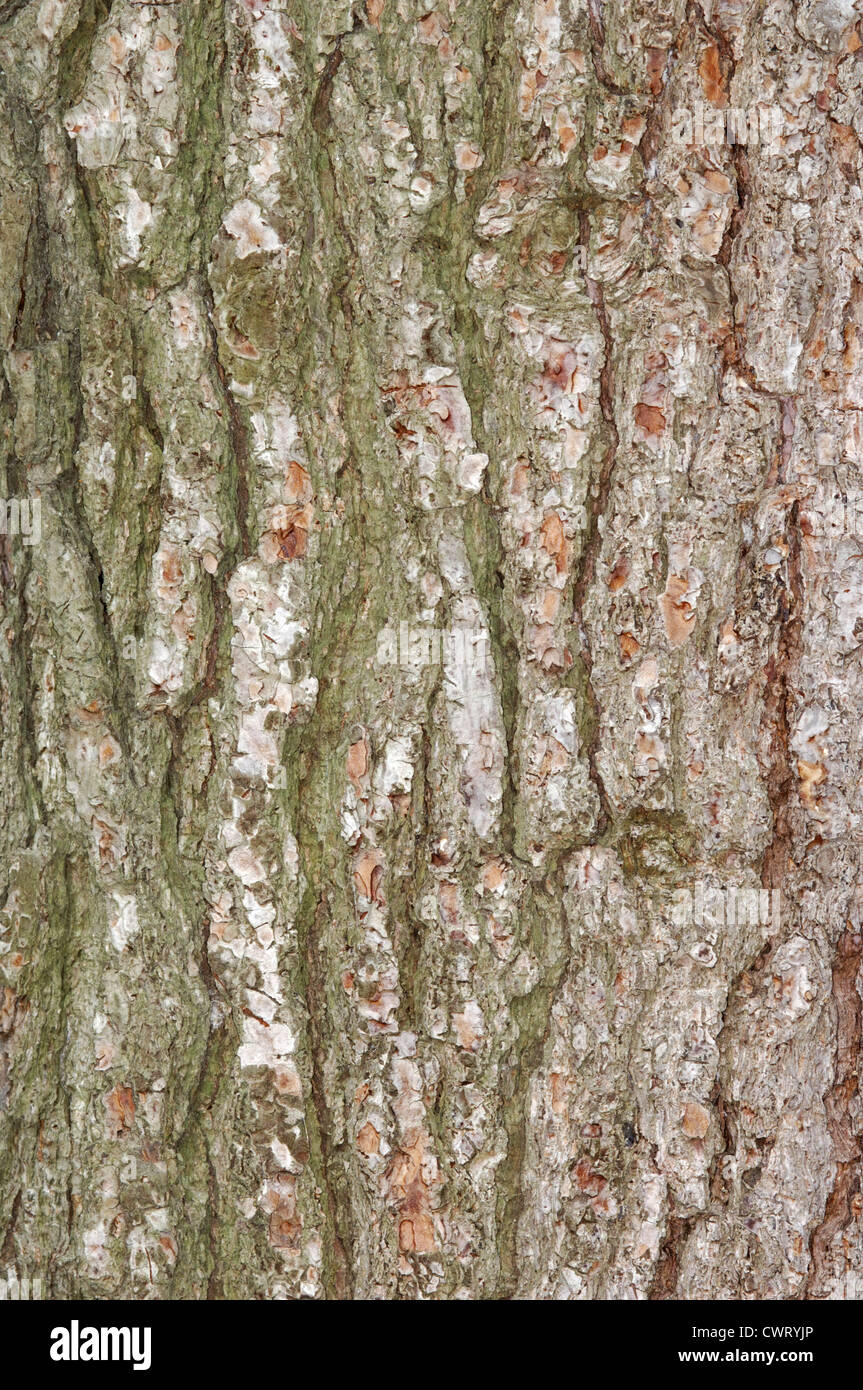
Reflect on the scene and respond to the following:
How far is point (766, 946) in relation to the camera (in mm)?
1235

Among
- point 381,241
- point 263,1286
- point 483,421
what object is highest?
point 381,241

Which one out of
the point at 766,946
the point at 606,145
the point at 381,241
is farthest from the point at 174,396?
the point at 766,946

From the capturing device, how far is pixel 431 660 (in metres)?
1.22

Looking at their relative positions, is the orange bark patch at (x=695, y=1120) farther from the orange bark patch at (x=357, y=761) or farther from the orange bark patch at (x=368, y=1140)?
the orange bark patch at (x=357, y=761)

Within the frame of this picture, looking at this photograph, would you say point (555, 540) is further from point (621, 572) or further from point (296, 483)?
point (296, 483)

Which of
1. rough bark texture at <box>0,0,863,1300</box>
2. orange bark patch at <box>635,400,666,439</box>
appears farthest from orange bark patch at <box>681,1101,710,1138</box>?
orange bark patch at <box>635,400,666,439</box>

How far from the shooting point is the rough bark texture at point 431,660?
118 centimetres

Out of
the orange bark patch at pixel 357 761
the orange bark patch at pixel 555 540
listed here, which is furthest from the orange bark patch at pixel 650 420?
the orange bark patch at pixel 357 761

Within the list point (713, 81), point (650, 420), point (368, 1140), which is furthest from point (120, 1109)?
point (713, 81)

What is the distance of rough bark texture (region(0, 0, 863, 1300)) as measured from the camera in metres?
1.18

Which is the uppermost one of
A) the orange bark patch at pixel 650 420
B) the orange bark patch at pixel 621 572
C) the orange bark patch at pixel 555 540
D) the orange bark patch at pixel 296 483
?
the orange bark patch at pixel 650 420

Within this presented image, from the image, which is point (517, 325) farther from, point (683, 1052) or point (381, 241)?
point (683, 1052)

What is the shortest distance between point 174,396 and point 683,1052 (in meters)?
0.93

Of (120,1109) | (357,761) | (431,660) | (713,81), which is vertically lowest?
(120,1109)
